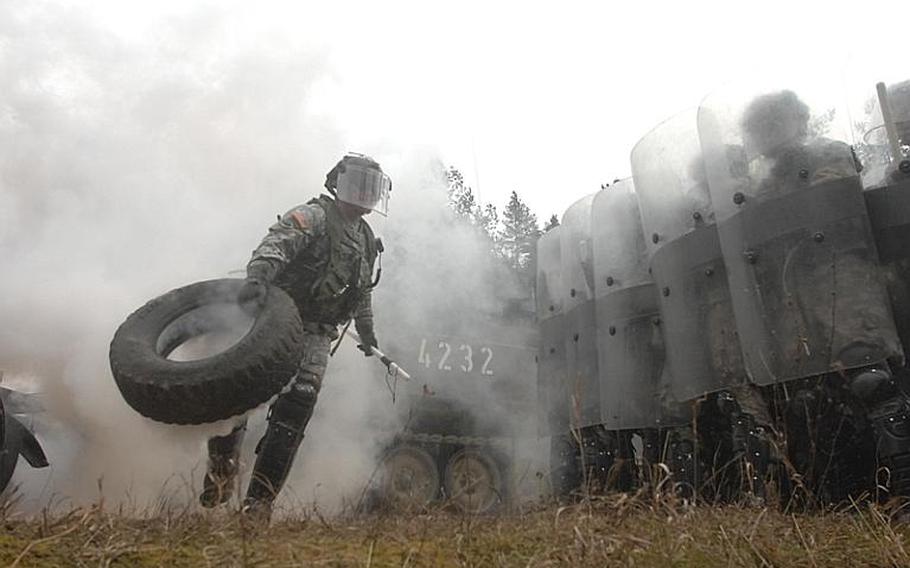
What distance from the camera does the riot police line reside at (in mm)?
4391

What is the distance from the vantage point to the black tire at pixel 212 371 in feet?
12.5

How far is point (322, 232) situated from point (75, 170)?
5.14 meters

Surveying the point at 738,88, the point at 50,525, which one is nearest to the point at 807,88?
the point at 738,88

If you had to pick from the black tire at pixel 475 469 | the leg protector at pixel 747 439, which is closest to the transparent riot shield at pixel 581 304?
the leg protector at pixel 747 439

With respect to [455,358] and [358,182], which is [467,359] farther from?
[358,182]

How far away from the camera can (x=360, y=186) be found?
17.1ft

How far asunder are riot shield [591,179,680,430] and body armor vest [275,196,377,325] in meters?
2.59

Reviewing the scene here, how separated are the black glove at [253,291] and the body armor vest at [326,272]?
0.46 metres

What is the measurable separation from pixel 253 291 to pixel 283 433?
840 millimetres

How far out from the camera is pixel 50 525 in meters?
2.35

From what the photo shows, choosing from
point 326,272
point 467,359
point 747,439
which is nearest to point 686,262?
point 747,439

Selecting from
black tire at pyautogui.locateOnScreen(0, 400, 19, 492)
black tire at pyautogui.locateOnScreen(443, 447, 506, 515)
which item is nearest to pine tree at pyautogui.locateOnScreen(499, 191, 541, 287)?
black tire at pyautogui.locateOnScreen(443, 447, 506, 515)

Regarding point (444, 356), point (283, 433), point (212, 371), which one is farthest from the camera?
point (444, 356)

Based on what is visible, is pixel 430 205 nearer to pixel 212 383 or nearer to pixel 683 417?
pixel 683 417
